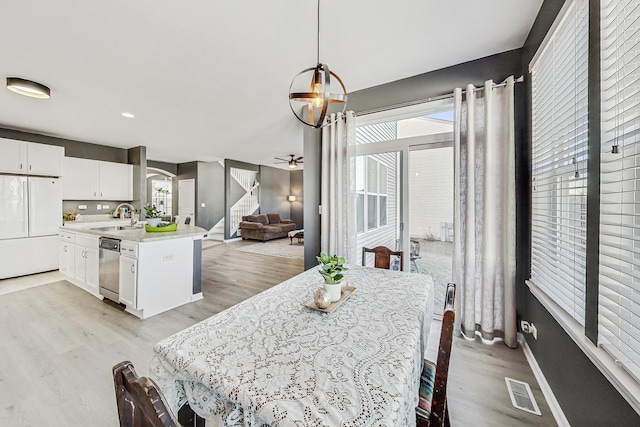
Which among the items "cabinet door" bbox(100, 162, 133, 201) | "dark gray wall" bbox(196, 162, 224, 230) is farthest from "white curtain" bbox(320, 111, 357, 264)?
"dark gray wall" bbox(196, 162, 224, 230)

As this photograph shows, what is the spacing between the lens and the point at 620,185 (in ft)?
3.64

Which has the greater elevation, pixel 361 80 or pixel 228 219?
pixel 361 80

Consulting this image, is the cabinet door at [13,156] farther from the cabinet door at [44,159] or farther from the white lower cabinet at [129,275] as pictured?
the white lower cabinet at [129,275]

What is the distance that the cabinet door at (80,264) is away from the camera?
357 centimetres

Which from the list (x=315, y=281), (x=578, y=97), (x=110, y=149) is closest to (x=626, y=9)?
(x=578, y=97)

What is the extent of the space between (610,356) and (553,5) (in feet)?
6.97

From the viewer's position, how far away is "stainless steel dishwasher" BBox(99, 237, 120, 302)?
304cm

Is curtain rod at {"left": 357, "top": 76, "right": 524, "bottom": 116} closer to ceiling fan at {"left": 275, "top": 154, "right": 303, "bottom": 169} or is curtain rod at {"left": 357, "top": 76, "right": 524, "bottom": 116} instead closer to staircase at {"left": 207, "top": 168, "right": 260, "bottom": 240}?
ceiling fan at {"left": 275, "top": 154, "right": 303, "bottom": 169}

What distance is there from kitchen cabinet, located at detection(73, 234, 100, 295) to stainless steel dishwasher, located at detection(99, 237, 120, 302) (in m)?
0.16

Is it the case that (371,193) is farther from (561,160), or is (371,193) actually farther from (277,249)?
Answer: (277,249)

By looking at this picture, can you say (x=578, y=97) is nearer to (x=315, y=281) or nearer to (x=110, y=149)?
(x=315, y=281)

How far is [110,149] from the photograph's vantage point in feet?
19.1

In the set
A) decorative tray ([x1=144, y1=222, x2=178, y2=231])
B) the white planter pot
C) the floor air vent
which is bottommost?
the floor air vent

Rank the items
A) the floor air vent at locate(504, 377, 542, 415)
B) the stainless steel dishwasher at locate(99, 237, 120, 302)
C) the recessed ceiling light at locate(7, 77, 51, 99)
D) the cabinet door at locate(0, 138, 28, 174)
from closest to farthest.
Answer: the floor air vent at locate(504, 377, 542, 415) < the recessed ceiling light at locate(7, 77, 51, 99) < the stainless steel dishwasher at locate(99, 237, 120, 302) < the cabinet door at locate(0, 138, 28, 174)
